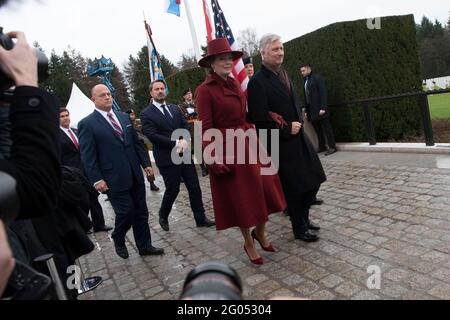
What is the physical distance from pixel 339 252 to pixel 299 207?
64 centimetres

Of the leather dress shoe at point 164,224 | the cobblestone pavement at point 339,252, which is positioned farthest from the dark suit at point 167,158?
the cobblestone pavement at point 339,252

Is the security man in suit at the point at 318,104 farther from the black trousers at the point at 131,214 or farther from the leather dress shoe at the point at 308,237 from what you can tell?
the black trousers at the point at 131,214

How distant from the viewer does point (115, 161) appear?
4457 mm

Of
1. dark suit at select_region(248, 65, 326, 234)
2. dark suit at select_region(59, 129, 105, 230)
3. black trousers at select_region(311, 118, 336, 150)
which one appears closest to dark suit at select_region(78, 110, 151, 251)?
dark suit at select_region(248, 65, 326, 234)

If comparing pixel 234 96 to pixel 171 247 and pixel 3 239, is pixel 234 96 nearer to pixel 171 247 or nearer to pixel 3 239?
pixel 171 247

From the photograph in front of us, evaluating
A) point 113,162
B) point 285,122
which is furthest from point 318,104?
point 113,162

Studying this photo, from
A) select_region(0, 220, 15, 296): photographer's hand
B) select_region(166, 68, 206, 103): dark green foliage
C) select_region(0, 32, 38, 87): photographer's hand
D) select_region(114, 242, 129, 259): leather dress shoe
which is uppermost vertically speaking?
select_region(166, 68, 206, 103): dark green foliage

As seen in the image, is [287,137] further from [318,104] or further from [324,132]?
[324,132]

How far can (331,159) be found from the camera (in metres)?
8.43

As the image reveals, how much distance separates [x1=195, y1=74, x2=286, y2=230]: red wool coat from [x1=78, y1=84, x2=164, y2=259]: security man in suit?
116 centimetres

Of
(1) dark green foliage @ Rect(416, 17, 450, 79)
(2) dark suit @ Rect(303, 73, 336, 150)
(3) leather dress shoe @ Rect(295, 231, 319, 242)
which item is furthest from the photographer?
(1) dark green foliage @ Rect(416, 17, 450, 79)

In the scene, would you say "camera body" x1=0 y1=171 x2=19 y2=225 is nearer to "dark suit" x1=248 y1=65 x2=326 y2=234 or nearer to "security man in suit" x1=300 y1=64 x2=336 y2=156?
"dark suit" x1=248 y1=65 x2=326 y2=234

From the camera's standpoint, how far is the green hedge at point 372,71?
8.99 meters

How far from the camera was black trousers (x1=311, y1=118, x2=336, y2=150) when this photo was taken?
28.9 feet
